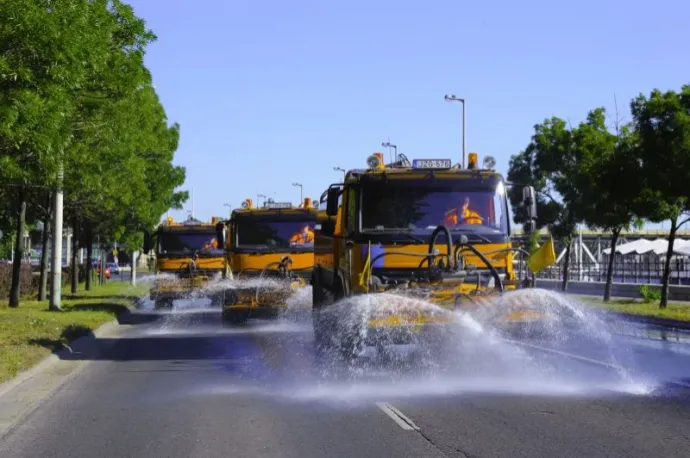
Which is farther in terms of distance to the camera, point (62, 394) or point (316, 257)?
point (316, 257)

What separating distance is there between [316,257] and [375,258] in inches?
220

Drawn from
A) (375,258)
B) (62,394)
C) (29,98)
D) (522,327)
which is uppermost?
(29,98)

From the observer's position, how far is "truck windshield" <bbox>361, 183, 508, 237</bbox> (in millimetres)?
13117

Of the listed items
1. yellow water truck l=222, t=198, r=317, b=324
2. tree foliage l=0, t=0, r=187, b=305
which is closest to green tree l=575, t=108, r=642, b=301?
yellow water truck l=222, t=198, r=317, b=324

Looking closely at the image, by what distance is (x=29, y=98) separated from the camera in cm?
1277

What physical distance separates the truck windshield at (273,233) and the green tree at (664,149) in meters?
9.42

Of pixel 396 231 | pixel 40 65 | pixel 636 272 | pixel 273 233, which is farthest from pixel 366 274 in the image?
pixel 636 272

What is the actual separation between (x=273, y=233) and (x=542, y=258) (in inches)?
461

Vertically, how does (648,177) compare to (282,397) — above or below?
above

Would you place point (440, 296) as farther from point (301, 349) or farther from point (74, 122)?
point (74, 122)

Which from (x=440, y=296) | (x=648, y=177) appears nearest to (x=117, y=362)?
(x=440, y=296)

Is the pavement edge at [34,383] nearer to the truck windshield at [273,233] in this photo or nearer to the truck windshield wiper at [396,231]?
the truck windshield wiper at [396,231]

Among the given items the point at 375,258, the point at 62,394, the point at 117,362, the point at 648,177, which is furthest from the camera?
the point at 648,177

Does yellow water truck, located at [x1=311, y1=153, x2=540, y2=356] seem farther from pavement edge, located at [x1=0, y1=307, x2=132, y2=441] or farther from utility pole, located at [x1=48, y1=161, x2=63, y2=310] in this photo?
utility pole, located at [x1=48, y1=161, x2=63, y2=310]
